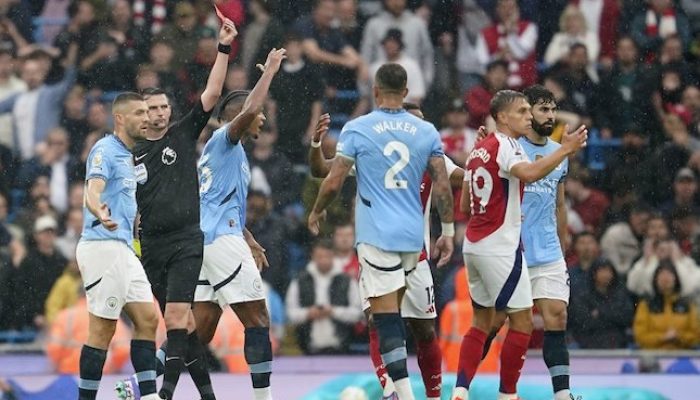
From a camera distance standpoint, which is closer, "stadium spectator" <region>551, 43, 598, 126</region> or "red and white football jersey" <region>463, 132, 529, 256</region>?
"red and white football jersey" <region>463, 132, 529, 256</region>

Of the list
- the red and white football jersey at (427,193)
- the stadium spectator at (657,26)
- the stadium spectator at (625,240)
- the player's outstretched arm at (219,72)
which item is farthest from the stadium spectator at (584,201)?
the player's outstretched arm at (219,72)

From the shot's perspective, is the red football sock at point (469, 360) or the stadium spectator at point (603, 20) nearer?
the red football sock at point (469, 360)

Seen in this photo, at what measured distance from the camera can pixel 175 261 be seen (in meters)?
13.0

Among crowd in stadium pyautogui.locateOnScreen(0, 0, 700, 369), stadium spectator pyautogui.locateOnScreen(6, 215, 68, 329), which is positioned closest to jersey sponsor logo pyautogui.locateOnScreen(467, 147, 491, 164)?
crowd in stadium pyautogui.locateOnScreen(0, 0, 700, 369)

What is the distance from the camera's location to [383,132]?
1254 cm

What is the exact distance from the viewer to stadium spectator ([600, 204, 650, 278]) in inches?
769

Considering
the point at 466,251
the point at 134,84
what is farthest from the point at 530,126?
the point at 134,84

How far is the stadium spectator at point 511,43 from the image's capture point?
21.4 metres

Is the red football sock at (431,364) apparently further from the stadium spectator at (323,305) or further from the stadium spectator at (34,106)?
the stadium spectator at (34,106)

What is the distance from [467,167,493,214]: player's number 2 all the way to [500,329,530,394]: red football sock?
101 cm

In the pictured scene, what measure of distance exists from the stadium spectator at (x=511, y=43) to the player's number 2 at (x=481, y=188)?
847cm

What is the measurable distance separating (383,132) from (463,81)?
8958 mm

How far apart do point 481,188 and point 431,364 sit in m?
1.46

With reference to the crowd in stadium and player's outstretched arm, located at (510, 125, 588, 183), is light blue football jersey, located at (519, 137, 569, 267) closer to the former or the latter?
player's outstretched arm, located at (510, 125, 588, 183)
